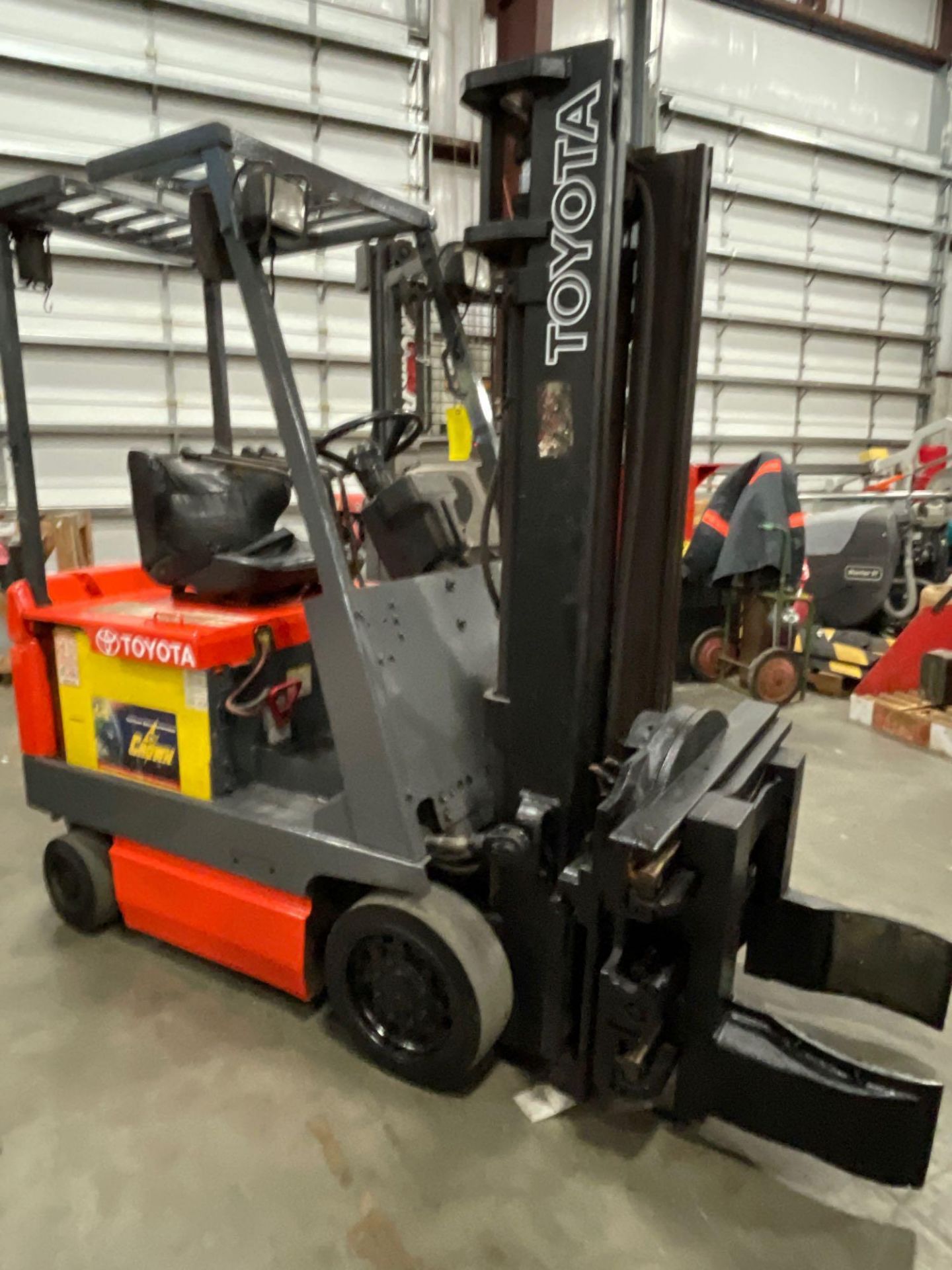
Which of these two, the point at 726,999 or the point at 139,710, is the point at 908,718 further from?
the point at 139,710

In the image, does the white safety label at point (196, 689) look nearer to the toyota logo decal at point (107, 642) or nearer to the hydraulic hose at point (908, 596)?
the toyota logo decal at point (107, 642)

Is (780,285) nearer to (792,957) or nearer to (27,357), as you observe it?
(27,357)

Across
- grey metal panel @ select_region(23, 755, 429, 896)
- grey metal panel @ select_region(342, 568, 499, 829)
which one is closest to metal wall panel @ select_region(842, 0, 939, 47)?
grey metal panel @ select_region(342, 568, 499, 829)

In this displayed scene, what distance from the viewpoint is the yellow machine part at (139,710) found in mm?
2490

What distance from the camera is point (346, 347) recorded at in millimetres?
8039

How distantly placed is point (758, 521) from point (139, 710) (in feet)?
14.2

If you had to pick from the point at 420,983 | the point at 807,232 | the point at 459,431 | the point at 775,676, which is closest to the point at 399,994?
the point at 420,983

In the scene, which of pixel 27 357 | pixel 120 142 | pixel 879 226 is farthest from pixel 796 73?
pixel 27 357

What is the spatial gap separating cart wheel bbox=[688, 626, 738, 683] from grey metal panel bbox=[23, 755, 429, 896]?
432 cm

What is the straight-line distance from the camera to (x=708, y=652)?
20.5 feet

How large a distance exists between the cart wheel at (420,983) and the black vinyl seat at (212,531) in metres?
1.06

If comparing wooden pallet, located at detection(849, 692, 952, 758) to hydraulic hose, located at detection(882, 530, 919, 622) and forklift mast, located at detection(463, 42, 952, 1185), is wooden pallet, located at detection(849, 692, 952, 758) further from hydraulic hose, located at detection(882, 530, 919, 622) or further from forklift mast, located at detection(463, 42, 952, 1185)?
forklift mast, located at detection(463, 42, 952, 1185)

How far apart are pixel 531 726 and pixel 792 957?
1.05m

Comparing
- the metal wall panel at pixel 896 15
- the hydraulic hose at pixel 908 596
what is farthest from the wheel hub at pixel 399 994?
the metal wall panel at pixel 896 15
